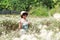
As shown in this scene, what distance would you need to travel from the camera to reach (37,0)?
24672 millimetres

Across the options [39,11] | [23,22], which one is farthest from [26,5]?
[23,22]

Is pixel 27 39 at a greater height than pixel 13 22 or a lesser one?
greater

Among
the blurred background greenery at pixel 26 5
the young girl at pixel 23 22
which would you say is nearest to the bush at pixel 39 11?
the blurred background greenery at pixel 26 5

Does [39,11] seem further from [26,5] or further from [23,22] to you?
[23,22]

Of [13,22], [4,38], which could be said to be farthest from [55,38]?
[13,22]

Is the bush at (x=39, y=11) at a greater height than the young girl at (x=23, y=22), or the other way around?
the young girl at (x=23, y=22)

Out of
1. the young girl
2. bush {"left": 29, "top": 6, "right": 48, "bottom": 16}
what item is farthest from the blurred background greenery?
the young girl

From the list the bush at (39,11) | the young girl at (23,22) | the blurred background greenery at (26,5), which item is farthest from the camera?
the blurred background greenery at (26,5)

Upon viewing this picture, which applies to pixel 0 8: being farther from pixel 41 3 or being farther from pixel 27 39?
pixel 27 39

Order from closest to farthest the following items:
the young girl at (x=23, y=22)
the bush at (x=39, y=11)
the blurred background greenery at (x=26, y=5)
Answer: the young girl at (x=23, y=22) → the bush at (x=39, y=11) → the blurred background greenery at (x=26, y=5)

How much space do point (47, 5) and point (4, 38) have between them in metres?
15.6

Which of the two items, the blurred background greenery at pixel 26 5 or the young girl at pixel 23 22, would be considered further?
the blurred background greenery at pixel 26 5

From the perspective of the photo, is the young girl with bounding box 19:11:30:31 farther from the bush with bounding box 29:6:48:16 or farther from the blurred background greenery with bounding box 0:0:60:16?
the blurred background greenery with bounding box 0:0:60:16

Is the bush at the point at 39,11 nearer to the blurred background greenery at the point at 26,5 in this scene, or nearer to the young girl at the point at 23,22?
the blurred background greenery at the point at 26,5
